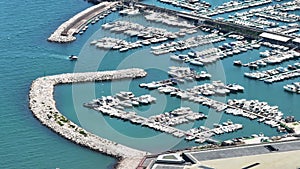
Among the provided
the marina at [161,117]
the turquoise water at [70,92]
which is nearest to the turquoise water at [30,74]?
the turquoise water at [70,92]

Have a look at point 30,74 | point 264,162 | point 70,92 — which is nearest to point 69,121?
point 70,92

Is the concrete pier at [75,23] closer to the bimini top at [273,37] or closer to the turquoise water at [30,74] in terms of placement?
the turquoise water at [30,74]

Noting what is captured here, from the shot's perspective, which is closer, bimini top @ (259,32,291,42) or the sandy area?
the sandy area

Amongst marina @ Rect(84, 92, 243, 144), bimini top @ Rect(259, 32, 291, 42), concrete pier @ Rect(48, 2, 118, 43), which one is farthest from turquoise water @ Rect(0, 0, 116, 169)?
bimini top @ Rect(259, 32, 291, 42)

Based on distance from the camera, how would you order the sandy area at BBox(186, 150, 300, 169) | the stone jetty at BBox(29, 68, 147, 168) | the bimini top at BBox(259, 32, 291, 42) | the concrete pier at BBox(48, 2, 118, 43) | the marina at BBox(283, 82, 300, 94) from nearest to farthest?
the sandy area at BBox(186, 150, 300, 169) → the stone jetty at BBox(29, 68, 147, 168) → the marina at BBox(283, 82, 300, 94) → the bimini top at BBox(259, 32, 291, 42) → the concrete pier at BBox(48, 2, 118, 43)

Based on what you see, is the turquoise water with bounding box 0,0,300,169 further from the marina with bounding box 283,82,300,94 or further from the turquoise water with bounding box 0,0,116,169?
the marina with bounding box 283,82,300,94

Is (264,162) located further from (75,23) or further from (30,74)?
(75,23)

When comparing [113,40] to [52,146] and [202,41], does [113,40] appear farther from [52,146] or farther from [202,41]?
[52,146]
